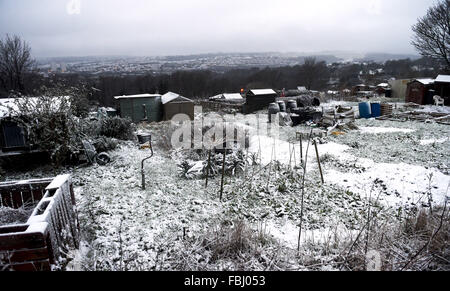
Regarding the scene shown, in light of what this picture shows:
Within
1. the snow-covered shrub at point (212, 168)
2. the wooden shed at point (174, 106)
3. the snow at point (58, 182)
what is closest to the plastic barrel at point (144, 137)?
the snow-covered shrub at point (212, 168)

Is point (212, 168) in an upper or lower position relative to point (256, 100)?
lower

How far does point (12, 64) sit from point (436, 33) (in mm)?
45369

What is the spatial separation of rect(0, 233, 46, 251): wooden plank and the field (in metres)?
0.87

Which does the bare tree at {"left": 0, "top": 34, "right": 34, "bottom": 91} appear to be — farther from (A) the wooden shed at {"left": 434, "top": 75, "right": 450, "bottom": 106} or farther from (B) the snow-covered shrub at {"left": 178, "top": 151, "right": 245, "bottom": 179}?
(A) the wooden shed at {"left": 434, "top": 75, "right": 450, "bottom": 106}

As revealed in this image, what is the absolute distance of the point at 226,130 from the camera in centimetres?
1302

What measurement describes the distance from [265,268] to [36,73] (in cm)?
3533

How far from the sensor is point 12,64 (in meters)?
28.1

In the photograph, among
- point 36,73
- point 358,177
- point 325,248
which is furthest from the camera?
point 36,73

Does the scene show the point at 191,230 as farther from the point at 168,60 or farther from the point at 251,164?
the point at 168,60

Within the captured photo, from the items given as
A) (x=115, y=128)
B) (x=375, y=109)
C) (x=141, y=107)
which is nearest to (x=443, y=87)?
(x=375, y=109)

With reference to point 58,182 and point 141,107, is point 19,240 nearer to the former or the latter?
point 58,182
